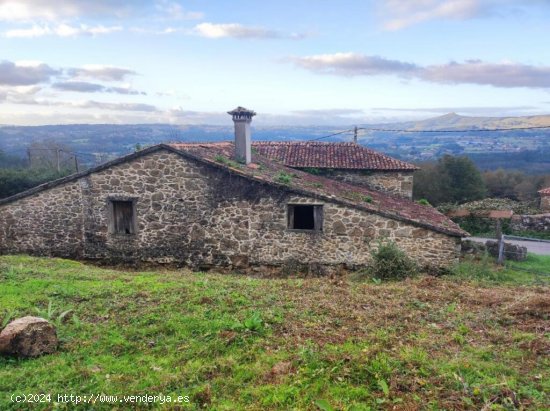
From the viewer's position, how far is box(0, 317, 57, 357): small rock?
18.7 feet

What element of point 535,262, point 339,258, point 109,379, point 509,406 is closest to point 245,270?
point 339,258

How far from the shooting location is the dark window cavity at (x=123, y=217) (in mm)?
14430

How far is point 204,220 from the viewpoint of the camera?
1398 cm

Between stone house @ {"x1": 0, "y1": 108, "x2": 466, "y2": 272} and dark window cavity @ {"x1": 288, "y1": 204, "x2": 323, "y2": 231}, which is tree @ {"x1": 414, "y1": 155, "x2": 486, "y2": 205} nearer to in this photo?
stone house @ {"x1": 0, "y1": 108, "x2": 466, "y2": 272}

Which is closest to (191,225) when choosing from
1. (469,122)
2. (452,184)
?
(452,184)

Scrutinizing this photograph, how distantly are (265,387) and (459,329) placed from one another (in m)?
3.44

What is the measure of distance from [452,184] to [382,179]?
770 inches

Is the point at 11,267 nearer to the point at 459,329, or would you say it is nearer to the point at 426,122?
the point at 459,329

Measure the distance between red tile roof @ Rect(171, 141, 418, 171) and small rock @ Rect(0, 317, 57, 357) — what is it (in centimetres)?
1492

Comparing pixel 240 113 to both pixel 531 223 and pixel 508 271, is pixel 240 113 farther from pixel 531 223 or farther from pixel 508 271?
pixel 531 223

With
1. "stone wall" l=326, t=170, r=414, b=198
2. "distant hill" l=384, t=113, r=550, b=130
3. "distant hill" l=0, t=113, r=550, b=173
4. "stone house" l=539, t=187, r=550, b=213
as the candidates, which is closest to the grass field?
"stone wall" l=326, t=170, r=414, b=198

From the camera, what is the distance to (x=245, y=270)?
45.8 feet

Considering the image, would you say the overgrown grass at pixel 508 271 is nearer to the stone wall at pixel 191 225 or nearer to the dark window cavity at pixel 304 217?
the stone wall at pixel 191 225

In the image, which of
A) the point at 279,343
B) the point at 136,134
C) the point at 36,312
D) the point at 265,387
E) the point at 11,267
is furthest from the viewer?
the point at 136,134
